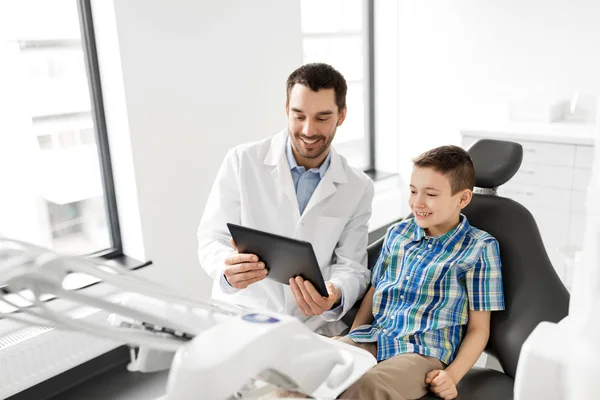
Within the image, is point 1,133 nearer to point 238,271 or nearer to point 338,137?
point 238,271

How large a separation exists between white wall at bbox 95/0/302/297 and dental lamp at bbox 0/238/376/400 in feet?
5.96

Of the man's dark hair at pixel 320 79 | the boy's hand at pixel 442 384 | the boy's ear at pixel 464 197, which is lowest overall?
the boy's hand at pixel 442 384

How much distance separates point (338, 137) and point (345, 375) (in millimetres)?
3297

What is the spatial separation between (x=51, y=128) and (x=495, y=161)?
6.08 ft

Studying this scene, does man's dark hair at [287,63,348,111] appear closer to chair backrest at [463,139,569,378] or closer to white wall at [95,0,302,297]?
chair backrest at [463,139,569,378]

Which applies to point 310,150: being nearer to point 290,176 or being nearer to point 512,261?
point 290,176

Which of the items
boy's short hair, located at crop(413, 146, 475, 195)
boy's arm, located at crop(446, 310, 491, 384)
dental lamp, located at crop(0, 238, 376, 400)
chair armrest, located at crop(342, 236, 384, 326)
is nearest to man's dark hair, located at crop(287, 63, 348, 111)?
boy's short hair, located at crop(413, 146, 475, 195)

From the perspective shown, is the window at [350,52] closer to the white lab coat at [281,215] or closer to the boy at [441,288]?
the white lab coat at [281,215]

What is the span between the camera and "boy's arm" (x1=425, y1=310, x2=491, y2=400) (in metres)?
1.32

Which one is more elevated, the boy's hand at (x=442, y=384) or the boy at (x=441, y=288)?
the boy at (x=441, y=288)

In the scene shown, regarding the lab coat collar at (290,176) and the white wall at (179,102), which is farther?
the white wall at (179,102)

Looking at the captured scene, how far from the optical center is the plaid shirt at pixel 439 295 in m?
1.41

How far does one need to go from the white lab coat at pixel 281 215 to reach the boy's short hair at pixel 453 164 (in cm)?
31

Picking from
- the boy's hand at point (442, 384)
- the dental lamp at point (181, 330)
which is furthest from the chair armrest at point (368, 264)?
the dental lamp at point (181, 330)
